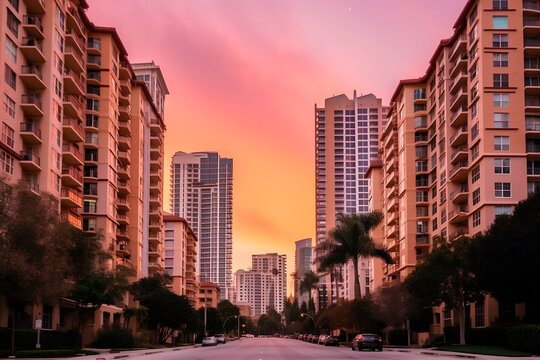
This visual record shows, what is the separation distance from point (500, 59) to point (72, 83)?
146ft

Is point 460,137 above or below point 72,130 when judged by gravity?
above

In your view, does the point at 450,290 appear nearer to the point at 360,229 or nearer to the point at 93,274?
the point at 360,229

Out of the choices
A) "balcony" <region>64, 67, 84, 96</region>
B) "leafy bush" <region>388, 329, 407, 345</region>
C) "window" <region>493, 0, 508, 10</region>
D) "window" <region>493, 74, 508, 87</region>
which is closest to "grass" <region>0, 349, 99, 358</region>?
"balcony" <region>64, 67, 84, 96</region>

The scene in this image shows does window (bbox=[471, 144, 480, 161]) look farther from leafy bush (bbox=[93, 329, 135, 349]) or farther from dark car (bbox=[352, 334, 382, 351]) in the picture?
leafy bush (bbox=[93, 329, 135, 349])

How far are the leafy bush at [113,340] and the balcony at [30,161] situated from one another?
716 inches

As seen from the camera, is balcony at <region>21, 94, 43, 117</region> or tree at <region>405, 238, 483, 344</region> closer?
tree at <region>405, 238, 483, 344</region>

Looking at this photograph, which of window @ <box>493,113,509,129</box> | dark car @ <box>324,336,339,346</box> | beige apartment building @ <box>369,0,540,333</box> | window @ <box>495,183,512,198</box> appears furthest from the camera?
dark car @ <box>324,336,339,346</box>

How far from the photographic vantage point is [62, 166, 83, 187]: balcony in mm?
74175

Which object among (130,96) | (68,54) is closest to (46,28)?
(68,54)

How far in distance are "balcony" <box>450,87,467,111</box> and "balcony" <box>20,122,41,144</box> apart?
4691 centimetres

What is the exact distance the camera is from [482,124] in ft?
254

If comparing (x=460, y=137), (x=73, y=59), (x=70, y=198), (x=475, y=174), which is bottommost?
(x=70, y=198)

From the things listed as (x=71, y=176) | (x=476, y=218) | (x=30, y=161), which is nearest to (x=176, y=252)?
(x=71, y=176)

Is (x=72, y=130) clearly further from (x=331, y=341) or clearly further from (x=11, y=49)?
(x=331, y=341)
